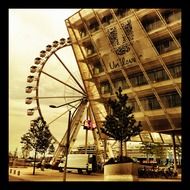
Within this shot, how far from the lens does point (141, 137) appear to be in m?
47.4

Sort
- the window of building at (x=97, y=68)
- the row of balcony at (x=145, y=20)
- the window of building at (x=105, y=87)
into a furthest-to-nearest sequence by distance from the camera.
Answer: the window of building at (x=97, y=68), the window of building at (x=105, y=87), the row of balcony at (x=145, y=20)

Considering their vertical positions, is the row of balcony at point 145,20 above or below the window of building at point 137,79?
above

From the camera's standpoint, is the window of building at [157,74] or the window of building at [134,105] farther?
the window of building at [134,105]

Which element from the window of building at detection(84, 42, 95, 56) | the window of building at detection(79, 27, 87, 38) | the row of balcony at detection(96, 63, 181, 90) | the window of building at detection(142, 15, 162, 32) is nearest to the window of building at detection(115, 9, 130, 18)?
the window of building at detection(142, 15, 162, 32)

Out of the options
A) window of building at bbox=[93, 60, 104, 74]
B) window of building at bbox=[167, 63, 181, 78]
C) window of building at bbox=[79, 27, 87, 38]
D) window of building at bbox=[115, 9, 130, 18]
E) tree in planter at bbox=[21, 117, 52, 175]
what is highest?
window of building at bbox=[115, 9, 130, 18]

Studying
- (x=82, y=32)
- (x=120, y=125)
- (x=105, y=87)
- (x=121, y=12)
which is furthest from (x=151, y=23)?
(x=120, y=125)

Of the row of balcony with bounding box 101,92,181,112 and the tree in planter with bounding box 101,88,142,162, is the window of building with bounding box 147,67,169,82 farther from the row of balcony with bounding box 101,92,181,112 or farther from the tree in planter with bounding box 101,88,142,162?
the tree in planter with bounding box 101,88,142,162

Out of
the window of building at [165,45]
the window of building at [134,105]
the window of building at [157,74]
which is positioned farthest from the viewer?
the window of building at [134,105]

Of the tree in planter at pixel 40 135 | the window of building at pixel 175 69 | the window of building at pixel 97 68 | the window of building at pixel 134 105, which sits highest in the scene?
the window of building at pixel 97 68

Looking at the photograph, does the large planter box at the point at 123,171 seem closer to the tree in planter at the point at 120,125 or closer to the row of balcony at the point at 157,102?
the tree in planter at the point at 120,125

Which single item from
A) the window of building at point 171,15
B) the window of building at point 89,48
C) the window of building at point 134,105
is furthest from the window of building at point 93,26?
the window of building at point 134,105

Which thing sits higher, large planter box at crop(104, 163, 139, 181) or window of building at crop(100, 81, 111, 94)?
window of building at crop(100, 81, 111, 94)

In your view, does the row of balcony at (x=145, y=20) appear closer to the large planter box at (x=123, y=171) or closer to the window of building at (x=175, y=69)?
the window of building at (x=175, y=69)
